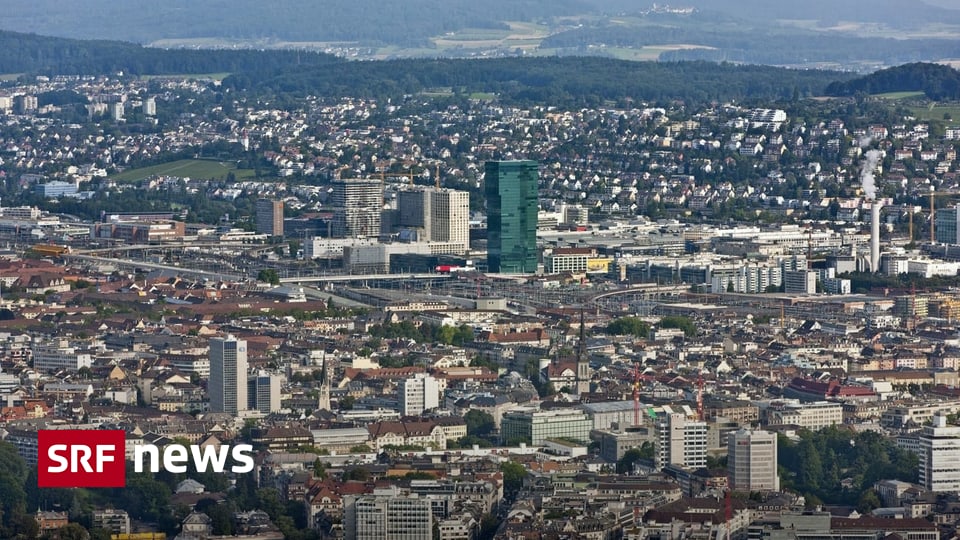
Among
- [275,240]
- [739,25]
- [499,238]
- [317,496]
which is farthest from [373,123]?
[317,496]

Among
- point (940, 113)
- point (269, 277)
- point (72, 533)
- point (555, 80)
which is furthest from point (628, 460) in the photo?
point (555, 80)

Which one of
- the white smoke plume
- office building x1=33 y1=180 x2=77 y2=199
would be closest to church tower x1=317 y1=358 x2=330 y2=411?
the white smoke plume

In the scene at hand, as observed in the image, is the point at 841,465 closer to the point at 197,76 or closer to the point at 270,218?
the point at 270,218

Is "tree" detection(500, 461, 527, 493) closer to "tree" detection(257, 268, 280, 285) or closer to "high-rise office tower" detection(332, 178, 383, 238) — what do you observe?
"tree" detection(257, 268, 280, 285)

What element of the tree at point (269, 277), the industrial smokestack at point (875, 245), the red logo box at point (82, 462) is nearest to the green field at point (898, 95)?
the industrial smokestack at point (875, 245)

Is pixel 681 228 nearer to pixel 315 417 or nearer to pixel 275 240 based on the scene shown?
pixel 275 240

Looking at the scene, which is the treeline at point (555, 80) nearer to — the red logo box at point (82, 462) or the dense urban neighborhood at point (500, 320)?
the dense urban neighborhood at point (500, 320)

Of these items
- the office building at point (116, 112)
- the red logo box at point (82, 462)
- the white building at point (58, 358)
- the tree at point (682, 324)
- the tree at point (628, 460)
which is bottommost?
the office building at point (116, 112)
